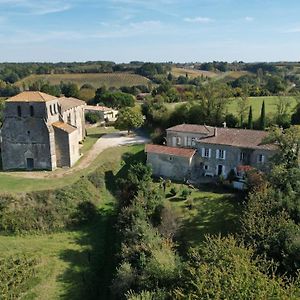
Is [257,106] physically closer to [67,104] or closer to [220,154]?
[220,154]

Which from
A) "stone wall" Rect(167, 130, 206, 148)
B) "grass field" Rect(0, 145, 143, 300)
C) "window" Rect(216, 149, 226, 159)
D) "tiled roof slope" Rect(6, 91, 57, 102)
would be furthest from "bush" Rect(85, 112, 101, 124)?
"window" Rect(216, 149, 226, 159)

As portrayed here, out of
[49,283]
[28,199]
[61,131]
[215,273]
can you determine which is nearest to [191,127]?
[61,131]

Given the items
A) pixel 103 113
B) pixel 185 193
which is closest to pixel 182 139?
pixel 185 193

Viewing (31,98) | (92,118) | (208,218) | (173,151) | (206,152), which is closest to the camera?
(208,218)

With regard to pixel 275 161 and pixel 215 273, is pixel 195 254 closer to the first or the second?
pixel 215 273

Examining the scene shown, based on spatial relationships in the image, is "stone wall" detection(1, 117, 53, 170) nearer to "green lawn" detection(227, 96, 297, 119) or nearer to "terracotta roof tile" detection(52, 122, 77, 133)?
"terracotta roof tile" detection(52, 122, 77, 133)

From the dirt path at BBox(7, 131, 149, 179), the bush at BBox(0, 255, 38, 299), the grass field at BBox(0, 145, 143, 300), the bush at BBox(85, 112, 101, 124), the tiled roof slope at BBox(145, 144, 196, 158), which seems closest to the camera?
the bush at BBox(0, 255, 38, 299)

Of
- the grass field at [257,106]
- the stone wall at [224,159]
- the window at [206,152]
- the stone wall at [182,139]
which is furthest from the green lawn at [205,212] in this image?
the grass field at [257,106]
